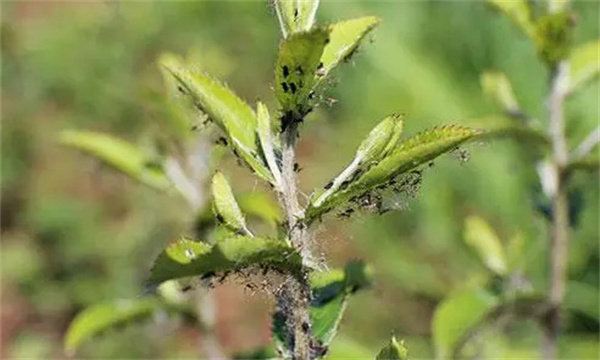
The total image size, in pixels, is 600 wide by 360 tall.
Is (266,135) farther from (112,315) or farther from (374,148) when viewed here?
(112,315)

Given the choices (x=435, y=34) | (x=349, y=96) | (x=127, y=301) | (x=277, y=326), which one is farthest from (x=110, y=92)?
(x=277, y=326)

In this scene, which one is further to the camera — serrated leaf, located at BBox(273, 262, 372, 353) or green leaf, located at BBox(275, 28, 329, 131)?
serrated leaf, located at BBox(273, 262, 372, 353)

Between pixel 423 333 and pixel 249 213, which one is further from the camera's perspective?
pixel 423 333

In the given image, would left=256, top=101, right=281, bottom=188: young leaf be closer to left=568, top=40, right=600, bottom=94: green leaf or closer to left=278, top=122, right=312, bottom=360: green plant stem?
left=278, top=122, right=312, bottom=360: green plant stem

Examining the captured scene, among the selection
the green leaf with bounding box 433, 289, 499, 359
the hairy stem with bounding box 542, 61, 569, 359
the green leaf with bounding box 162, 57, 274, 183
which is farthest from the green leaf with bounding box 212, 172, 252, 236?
the hairy stem with bounding box 542, 61, 569, 359

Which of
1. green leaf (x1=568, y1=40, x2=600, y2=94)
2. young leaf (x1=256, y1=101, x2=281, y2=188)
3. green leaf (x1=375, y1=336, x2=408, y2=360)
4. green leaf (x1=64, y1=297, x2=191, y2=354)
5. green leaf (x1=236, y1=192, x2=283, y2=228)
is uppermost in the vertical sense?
green leaf (x1=568, y1=40, x2=600, y2=94)

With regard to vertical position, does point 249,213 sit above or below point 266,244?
above

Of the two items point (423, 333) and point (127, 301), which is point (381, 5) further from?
point (127, 301)

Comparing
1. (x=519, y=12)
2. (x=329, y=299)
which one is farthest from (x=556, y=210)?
(x=329, y=299)
